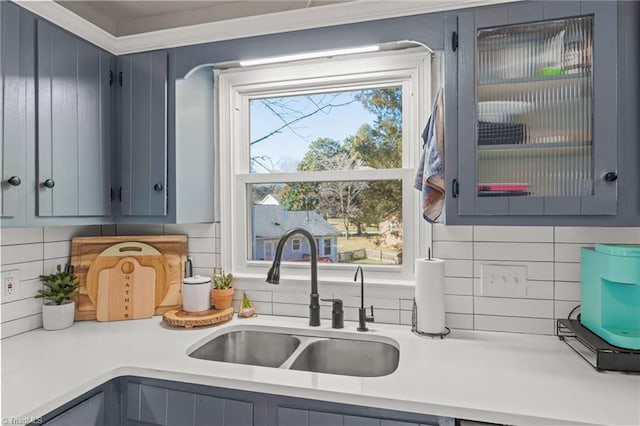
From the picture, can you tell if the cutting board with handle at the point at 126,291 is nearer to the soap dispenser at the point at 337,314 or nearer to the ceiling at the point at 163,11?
the soap dispenser at the point at 337,314

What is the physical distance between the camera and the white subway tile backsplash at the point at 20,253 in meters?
1.61

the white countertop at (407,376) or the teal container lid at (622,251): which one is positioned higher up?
the teal container lid at (622,251)

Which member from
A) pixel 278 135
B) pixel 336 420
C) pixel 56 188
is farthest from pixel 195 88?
pixel 336 420

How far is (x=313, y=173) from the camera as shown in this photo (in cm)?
195

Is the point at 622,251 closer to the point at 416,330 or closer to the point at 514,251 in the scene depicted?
the point at 514,251

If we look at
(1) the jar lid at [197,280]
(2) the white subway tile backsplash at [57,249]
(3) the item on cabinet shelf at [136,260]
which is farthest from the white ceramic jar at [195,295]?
(2) the white subway tile backsplash at [57,249]

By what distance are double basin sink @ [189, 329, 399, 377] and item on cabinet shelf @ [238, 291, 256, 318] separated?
10 centimetres

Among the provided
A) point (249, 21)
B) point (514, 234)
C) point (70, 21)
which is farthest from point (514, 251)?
point (70, 21)

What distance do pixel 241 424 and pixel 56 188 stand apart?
1.11 m

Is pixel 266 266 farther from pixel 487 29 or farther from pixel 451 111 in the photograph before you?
pixel 487 29

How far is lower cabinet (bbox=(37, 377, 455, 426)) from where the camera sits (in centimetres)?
114

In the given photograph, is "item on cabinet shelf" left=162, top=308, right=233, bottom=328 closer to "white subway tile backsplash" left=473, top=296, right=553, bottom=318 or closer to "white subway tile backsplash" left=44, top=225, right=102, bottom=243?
"white subway tile backsplash" left=44, top=225, right=102, bottom=243

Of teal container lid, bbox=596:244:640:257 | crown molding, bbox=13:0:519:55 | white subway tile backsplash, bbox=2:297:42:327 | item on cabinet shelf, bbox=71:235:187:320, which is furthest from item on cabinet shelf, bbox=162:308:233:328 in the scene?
teal container lid, bbox=596:244:640:257

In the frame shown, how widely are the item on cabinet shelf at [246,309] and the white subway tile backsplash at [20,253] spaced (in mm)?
906
